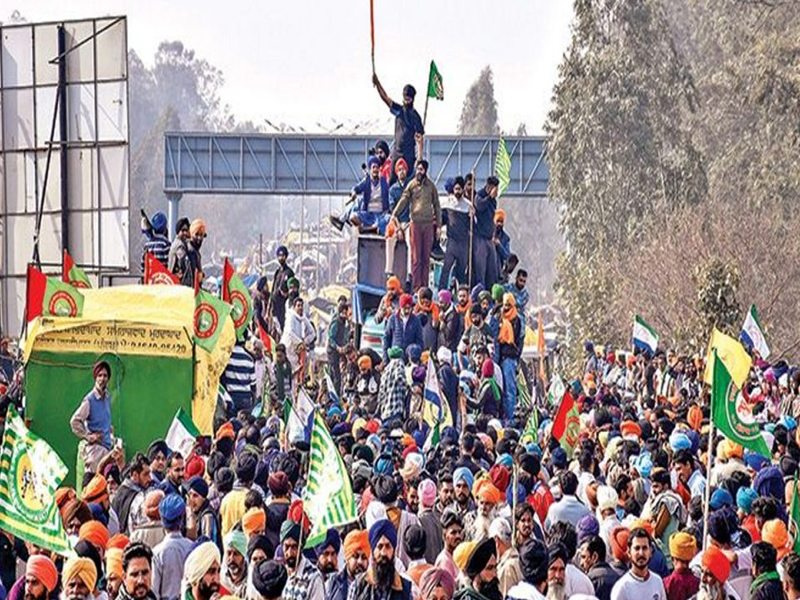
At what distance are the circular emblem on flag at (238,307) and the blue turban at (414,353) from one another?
483cm

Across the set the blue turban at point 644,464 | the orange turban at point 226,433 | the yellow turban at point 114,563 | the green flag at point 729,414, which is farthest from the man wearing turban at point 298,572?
the orange turban at point 226,433

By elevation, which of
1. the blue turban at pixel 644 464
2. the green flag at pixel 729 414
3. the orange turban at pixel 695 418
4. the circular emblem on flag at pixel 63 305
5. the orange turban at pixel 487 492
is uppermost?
the circular emblem on flag at pixel 63 305

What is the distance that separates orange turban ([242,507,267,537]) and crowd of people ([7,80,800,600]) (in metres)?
0.02

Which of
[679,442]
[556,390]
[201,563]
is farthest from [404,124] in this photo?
[201,563]

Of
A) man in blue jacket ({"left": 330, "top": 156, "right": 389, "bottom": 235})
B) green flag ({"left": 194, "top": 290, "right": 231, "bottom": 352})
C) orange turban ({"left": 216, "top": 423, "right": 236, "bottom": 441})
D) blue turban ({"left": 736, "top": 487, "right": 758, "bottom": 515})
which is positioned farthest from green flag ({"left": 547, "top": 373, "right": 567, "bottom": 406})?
blue turban ({"left": 736, "top": 487, "right": 758, "bottom": 515})

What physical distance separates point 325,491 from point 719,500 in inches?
113

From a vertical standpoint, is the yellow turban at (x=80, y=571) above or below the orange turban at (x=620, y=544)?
above

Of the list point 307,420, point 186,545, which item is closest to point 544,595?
point 186,545

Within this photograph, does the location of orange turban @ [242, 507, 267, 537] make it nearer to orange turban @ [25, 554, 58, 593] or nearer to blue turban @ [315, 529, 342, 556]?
blue turban @ [315, 529, 342, 556]

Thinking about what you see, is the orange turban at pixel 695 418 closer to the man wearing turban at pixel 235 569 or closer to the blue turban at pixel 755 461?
the blue turban at pixel 755 461

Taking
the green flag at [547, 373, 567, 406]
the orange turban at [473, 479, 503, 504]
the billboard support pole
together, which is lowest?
the green flag at [547, 373, 567, 406]

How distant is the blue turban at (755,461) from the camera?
15242mm

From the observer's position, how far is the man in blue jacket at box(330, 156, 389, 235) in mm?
28531

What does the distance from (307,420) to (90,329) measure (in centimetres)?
213
